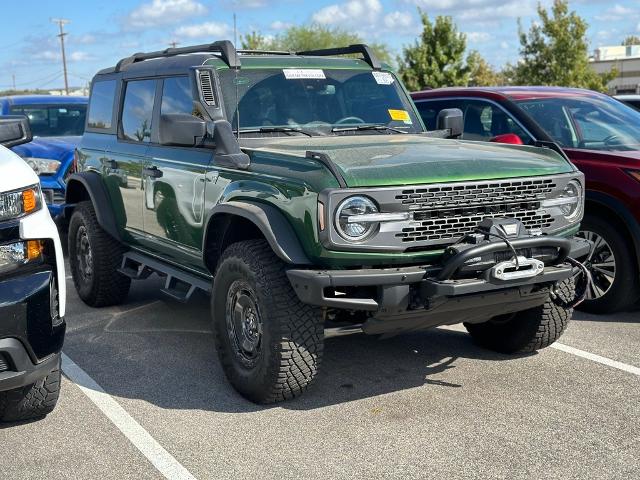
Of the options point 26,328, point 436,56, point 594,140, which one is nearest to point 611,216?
point 594,140

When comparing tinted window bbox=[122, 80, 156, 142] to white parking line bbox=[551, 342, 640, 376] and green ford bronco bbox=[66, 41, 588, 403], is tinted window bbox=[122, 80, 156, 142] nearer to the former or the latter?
green ford bronco bbox=[66, 41, 588, 403]

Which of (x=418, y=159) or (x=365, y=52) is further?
(x=365, y=52)

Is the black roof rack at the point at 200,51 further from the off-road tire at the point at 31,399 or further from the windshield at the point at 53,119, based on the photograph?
the windshield at the point at 53,119

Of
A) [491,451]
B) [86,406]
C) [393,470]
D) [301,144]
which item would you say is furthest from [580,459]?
[86,406]

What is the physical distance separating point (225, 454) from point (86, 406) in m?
1.13

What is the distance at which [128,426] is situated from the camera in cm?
441

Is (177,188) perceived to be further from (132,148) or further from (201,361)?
(201,361)

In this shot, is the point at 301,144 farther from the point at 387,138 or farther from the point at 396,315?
the point at 396,315

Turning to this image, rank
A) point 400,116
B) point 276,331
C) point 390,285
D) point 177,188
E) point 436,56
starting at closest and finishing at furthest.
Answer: point 390,285, point 276,331, point 177,188, point 400,116, point 436,56

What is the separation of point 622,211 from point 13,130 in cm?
435

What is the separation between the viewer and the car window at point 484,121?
7230 millimetres

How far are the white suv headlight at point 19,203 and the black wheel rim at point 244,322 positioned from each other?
1189 mm

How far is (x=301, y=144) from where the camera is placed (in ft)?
16.5

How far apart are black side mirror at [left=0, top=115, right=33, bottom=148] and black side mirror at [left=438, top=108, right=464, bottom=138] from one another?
2933 millimetres
